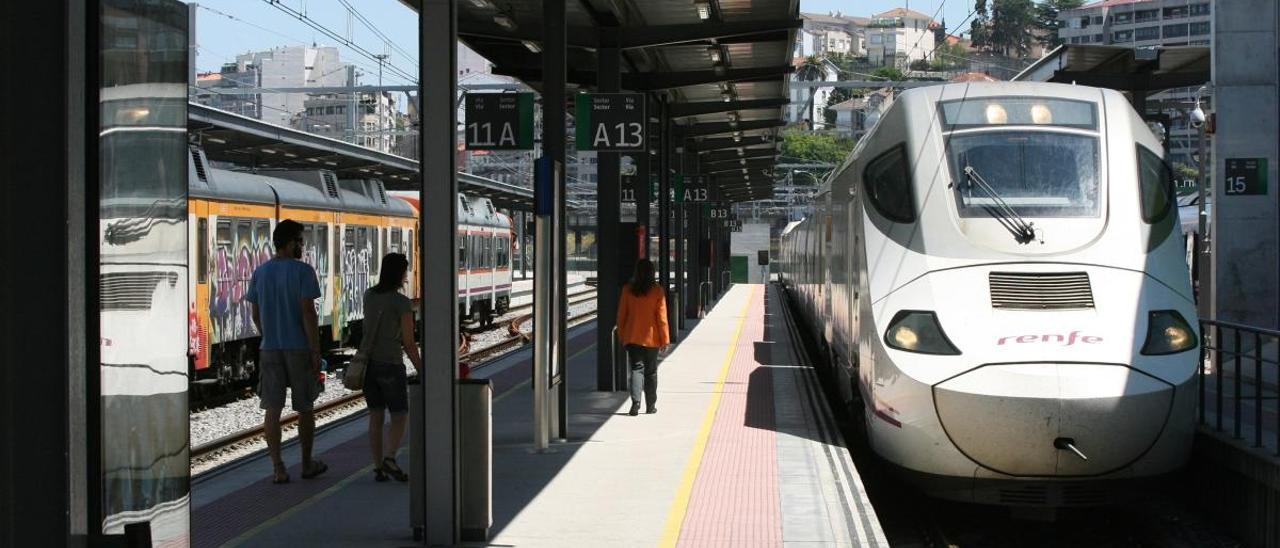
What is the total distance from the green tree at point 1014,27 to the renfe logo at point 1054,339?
165774mm

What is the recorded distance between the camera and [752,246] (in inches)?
3123

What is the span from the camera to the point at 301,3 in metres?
20.6

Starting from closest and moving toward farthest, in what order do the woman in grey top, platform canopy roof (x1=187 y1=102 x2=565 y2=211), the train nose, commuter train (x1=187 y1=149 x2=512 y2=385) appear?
the train nose → the woman in grey top → commuter train (x1=187 y1=149 x2=512 y2=385) → platform canopy roof (x1=187 y1=102 x2=565 y2=211)

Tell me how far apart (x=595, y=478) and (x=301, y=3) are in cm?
1272

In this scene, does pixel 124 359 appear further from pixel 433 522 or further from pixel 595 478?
pixel 595 478

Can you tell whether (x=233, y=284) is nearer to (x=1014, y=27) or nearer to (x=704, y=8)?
(x=704, y=8)

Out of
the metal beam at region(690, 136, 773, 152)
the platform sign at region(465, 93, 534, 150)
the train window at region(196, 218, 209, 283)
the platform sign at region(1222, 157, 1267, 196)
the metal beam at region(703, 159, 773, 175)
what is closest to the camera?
the platform sign at region(465, 93, 534, 150)

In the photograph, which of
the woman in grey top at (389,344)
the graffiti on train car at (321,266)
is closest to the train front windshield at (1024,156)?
the woman in grey top at (389,344)

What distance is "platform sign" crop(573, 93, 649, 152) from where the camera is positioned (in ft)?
48.2

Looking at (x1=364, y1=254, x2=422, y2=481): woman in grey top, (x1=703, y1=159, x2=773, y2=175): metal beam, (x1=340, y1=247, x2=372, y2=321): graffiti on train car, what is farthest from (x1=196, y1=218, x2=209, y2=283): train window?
(x1=703, y1=159, x2=773, y2=175): metal beam

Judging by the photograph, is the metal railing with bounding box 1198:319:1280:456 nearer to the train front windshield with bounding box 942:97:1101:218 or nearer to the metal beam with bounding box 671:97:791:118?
the train front windshield with bounding box 942:97:1101:218

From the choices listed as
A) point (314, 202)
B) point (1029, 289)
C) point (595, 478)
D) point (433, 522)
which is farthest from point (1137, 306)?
point (314, 202)

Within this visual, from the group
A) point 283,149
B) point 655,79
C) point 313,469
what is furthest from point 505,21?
point 283,149

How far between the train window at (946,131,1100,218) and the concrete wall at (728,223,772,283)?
6596 centimetres
